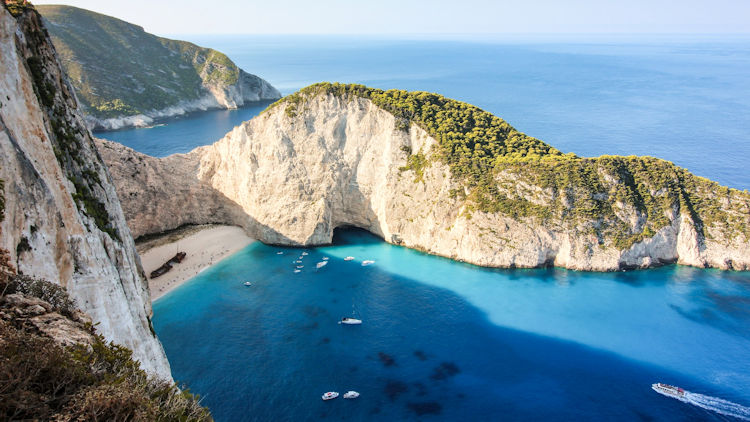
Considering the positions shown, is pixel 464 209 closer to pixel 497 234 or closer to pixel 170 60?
pixel 497 234

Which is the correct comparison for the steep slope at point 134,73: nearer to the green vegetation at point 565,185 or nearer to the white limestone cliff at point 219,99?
the white limestone cliff at point 219,99

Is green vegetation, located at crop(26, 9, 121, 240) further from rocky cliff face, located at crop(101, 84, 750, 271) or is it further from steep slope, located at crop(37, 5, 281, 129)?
steep slope, located at crop(37, 5, 281, 129)

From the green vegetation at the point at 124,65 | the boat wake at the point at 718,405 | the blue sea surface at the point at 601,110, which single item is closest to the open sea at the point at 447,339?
the boat wake at the point at 718,405

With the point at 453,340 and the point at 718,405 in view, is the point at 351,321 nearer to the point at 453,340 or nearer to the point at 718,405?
the point at 453,340

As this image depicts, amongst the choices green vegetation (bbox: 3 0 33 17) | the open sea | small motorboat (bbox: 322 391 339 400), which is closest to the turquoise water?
the open sea

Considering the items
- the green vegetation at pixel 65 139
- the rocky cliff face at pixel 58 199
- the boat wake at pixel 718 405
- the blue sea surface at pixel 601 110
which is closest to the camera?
the rocky cliff face at pixel 58 199

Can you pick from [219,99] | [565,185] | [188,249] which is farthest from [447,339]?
[219,99]
